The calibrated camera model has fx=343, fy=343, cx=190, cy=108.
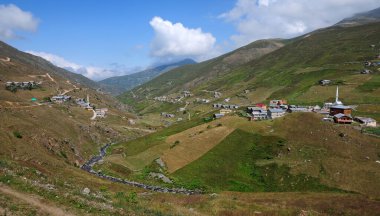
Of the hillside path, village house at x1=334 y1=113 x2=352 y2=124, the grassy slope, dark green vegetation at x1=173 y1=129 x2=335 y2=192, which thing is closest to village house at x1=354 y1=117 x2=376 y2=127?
village house at x1=334 y1=113 x2=352 y2=124

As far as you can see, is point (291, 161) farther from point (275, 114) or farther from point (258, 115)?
point (275, 114)

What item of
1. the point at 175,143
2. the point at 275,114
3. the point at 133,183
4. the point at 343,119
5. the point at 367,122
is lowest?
the point at 133,183

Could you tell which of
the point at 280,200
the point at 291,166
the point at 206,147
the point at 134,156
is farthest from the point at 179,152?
the point at 280,200

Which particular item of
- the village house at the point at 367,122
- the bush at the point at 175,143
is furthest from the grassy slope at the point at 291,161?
the bush at the point at 175,143

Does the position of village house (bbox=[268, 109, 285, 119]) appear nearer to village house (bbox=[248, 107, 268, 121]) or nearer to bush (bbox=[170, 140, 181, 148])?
village house (bbox=[248, 107, 268, 121])

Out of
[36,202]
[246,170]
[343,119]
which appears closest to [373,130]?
[343,119]
